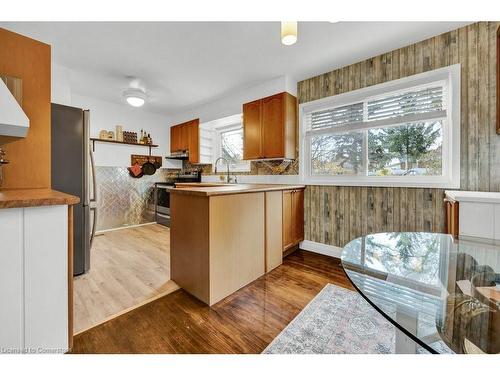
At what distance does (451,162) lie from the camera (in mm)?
2037

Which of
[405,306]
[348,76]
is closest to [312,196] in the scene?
[348,76]

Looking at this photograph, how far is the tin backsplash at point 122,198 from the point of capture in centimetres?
397

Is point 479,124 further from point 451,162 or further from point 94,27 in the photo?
point 94,27

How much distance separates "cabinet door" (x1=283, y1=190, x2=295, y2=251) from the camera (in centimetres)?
266

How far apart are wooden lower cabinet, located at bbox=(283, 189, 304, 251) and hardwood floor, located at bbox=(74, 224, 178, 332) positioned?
144cm

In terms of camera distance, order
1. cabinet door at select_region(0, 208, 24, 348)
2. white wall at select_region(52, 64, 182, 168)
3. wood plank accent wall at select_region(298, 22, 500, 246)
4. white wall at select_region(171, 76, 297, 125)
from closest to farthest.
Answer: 1. cabinet door at select_region(0, 208, 24, 348)
2. wood plank accent wall at select_region(298, 22, 500, 246)
3. white wall at select_region(171, 76, 297, 125)
4. white wall at select_region(52, 64, 182, 168)

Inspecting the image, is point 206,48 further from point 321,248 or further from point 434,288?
point 321,248

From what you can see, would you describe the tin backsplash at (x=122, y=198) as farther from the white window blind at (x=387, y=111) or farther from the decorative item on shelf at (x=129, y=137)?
the white window blind at (x=387, y=111)

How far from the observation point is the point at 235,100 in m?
3.67

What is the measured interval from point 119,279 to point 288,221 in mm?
1977

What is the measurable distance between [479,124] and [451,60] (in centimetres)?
68

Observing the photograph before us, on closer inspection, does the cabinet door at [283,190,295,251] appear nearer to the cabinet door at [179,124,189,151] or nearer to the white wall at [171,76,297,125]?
the white wall at [171,76,297,125]

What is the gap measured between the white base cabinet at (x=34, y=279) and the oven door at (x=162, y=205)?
10.5 ft

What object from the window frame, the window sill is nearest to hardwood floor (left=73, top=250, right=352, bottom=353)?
the window sill
